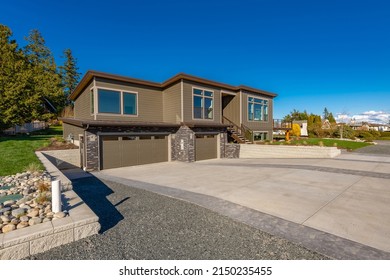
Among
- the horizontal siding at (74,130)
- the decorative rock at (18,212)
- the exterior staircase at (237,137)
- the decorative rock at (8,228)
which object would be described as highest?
the horizontal siding at (74,130)

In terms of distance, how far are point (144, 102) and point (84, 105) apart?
15.1 feet

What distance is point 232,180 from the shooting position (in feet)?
28.6

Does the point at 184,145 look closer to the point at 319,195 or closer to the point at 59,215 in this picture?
the point at 319,195

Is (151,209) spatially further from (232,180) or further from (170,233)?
(232,180)

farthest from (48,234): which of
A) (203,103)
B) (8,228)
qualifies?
(203,103)

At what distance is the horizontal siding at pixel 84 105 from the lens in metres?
14.3

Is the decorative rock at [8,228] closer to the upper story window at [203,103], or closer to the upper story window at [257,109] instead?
the upper story window at [203,103]

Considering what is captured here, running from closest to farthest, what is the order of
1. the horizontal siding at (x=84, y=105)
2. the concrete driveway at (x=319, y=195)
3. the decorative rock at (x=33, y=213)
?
the decorative rock at (x=33, y=213) → the concrete driveway at (x=319, y=195) → the horizontal siding at (x=84, y=105)

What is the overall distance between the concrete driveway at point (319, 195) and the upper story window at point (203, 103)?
317 inches

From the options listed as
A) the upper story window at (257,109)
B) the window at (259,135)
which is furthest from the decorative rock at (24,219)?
the window at (259,135)

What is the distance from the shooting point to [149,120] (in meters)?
15.9
